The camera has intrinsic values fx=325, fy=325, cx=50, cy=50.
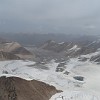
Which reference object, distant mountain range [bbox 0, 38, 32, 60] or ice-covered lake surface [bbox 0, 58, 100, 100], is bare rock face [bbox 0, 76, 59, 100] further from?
distant mountain range [bbox 0, 38, 32, 60]

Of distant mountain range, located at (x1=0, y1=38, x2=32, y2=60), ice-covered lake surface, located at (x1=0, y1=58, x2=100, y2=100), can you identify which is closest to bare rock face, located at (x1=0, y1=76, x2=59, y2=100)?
ice-covered lake surface, located at (x1=0, y1=58, x2=100, y2=100)

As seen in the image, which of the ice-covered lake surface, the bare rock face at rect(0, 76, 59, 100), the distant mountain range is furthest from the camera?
the distant mountain range

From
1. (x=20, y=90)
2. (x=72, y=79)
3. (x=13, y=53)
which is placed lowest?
(x=72, y=79)

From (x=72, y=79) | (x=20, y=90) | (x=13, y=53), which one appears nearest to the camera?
(x=20, y=90)

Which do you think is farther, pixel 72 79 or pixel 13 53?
pixel 13 53

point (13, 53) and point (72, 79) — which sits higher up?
point (13, 53)

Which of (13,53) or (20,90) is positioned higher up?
(20,90)

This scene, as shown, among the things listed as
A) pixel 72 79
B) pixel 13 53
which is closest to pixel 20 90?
pixel 72 79

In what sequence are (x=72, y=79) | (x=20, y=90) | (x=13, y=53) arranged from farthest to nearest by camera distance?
(x=13, y=53)
(x=72, y=79)
(x=20, y=90)

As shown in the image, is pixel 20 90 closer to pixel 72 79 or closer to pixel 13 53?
pixel 72 79
